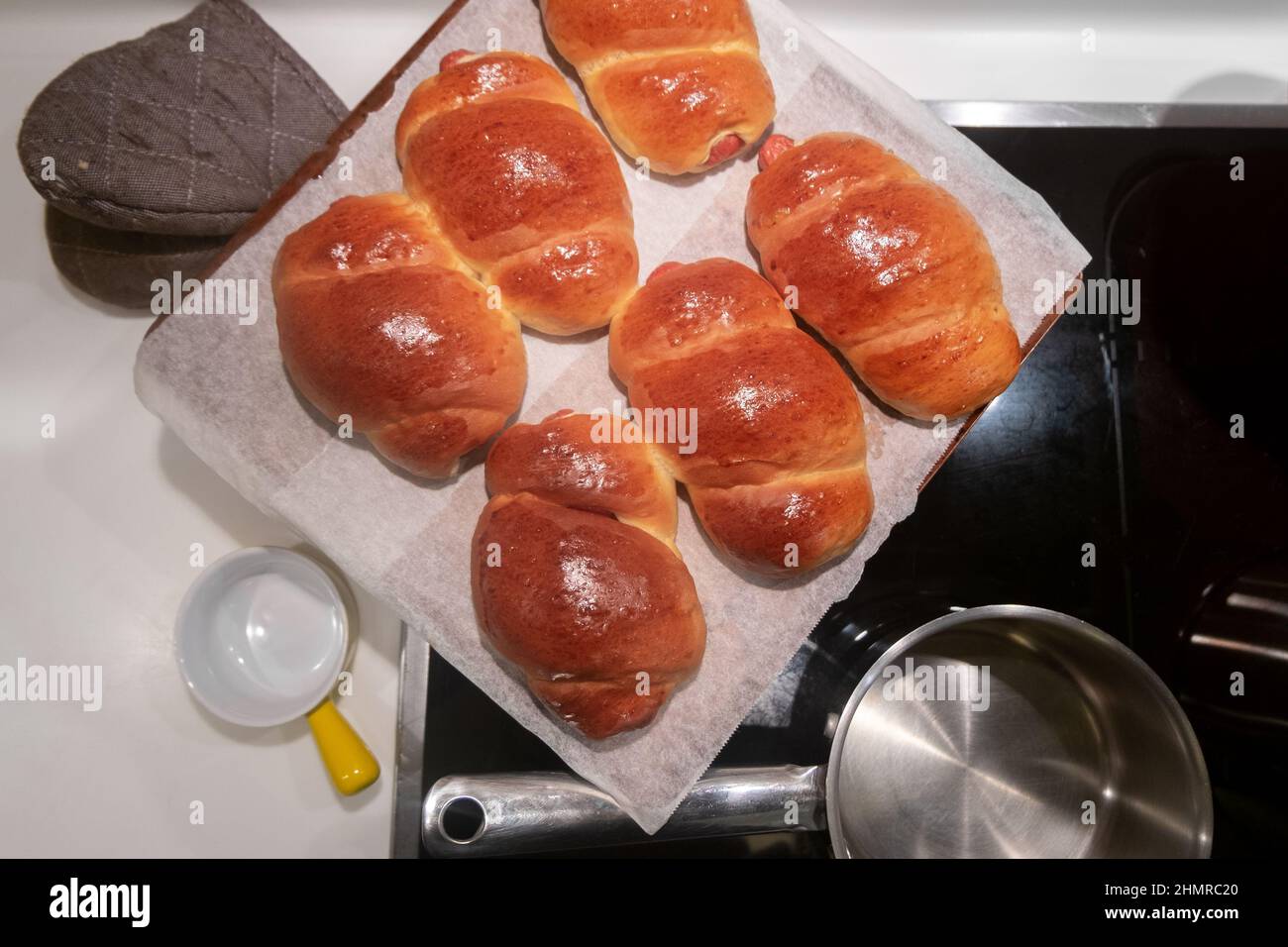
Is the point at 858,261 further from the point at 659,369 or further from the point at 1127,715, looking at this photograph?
the point at 1127,715

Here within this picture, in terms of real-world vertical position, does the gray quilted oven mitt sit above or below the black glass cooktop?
above

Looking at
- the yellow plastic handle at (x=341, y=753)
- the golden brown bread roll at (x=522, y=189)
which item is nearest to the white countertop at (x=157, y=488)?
the yellow plastic handle at (x=341, y=753)

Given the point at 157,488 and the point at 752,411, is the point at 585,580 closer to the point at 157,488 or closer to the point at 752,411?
the point at 752,411

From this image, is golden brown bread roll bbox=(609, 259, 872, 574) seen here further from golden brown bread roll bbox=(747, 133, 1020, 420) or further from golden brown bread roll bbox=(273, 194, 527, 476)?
golden brown bread roll bbox=(273, 194, 527, 476)

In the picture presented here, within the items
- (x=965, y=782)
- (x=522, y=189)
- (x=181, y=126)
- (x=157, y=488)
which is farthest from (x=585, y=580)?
(x=181, y=126)

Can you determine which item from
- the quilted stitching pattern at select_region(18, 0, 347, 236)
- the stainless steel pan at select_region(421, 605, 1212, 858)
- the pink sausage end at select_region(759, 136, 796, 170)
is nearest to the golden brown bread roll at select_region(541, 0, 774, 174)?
the pink sausage end at select_region(759, 136, 796, 170)

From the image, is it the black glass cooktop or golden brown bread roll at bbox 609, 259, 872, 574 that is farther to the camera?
the black glass cooktop
